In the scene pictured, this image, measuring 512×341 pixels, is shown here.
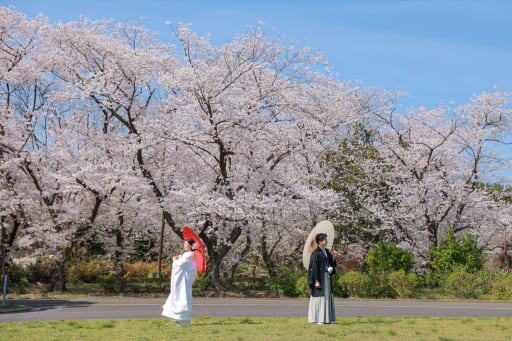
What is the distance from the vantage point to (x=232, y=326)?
11383 mm

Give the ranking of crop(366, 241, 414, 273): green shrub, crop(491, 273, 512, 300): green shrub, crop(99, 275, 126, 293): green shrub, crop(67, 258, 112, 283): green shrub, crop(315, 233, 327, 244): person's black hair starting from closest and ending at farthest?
crop(315, 233, 327, 244): person's black hair → crop(491, 273, 512, 300): green shrub → crop(99, 275, 126, 293): green shrub → crop(366, 241, 414, 273): green shrub → crop(67, 258, 112, 283): green shrub

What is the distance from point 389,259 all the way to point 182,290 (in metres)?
14.9

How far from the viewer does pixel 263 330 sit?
421 inches

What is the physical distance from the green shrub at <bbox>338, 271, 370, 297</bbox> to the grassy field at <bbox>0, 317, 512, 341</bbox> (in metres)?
9.75

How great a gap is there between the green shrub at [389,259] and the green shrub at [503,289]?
372cm

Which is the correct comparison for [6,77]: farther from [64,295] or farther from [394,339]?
[394,339]

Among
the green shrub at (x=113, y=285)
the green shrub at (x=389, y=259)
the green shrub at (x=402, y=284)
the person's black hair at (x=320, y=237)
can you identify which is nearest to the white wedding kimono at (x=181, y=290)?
the person's black hair at (x=320, y=237)

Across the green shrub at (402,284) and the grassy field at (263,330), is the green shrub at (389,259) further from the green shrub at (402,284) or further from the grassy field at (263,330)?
the grassy field at (263,330)

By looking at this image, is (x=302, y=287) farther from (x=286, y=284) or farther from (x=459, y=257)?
(x=459, y=257)

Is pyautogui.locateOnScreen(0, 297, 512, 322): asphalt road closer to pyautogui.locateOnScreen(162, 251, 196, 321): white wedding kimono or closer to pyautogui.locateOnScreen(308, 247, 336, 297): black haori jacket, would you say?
pyautogui.locateOnScreen(162, 251, 196, 321): white wedding kimono

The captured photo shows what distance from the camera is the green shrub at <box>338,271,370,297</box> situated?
22672mm

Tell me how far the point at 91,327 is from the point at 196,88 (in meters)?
13.3

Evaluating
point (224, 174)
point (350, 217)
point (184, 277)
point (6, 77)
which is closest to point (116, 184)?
point (224, 174)

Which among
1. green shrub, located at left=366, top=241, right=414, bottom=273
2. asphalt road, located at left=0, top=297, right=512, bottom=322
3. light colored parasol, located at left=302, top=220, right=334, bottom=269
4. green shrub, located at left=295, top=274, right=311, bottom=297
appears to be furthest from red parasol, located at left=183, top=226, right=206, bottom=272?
green shrub, located at left=366, top=241, right=414, bottom=273
